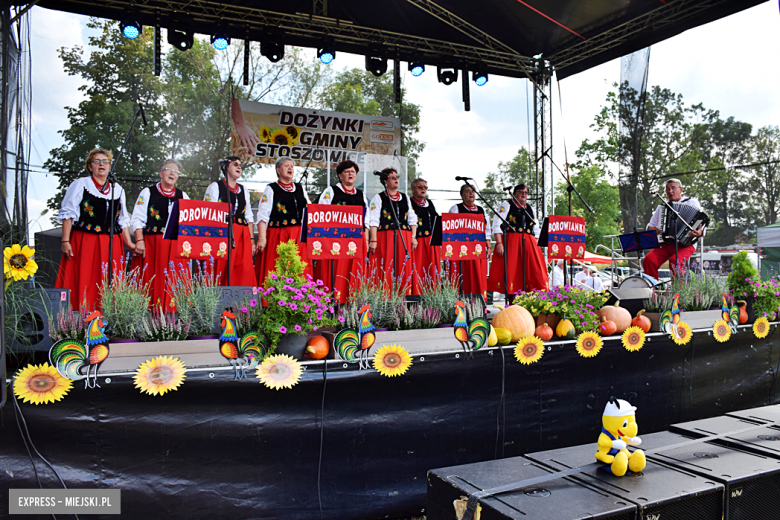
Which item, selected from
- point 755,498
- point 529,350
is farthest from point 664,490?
point 529,350

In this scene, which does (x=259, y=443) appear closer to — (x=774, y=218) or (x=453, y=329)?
(x=453, y=329)

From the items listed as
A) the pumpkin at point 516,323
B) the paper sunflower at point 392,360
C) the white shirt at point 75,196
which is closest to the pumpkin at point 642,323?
the pumpkin at point 516,323

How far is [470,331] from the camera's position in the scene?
2512mm

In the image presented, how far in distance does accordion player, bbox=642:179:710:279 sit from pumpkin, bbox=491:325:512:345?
145 inches

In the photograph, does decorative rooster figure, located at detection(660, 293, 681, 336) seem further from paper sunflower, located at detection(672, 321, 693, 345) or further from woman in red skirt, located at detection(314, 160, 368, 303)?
woman in red skirt, located at detection(314, 160, 368, 303)

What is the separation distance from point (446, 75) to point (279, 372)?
6.98m

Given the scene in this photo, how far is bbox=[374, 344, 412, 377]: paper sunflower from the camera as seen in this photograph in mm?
2250

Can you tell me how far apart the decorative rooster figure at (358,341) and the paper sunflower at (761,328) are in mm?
2970

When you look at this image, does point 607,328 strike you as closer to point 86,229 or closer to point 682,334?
point 682,334

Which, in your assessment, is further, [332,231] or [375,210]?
[375,210]

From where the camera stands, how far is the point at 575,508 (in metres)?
1.24

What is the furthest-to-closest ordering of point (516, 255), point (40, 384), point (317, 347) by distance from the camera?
point (516, 255) → point (317, 347) → point (40, 384)

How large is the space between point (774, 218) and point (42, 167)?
1338 cm

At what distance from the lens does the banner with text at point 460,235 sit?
14.2 feet
